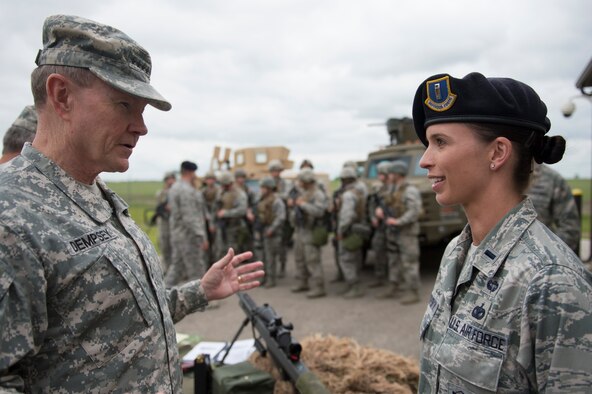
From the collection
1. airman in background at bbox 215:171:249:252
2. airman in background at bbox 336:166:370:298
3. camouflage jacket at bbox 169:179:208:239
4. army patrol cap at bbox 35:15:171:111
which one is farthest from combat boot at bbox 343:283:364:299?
army patrol cap at bbox 35:15:171:111

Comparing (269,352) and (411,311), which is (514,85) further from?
(411,311)

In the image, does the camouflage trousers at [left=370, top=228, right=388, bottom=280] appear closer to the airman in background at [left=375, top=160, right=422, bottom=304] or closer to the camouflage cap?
the airman in background at [left=375, top=160, right=422, bottom=304]

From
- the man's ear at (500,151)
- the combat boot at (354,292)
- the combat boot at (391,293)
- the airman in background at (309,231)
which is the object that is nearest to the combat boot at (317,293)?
the airman in background at (309,231)

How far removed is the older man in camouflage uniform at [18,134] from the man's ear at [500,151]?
221 centimetres

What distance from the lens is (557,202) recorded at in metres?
4.29

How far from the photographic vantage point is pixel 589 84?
19.3 ft

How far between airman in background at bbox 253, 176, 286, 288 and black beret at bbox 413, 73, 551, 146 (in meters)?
6.09

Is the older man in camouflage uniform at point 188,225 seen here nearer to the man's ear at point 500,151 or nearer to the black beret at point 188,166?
the black beret at point 188,166

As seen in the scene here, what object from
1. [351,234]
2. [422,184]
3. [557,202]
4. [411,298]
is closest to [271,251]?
[351,234]

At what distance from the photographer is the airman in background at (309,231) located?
22.6 feet

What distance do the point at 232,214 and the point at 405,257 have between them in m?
3.06

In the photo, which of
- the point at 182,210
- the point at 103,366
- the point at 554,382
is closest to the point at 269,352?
the point at 103,366

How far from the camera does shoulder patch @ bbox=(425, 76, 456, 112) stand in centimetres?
141

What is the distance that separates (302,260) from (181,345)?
3724 mm
